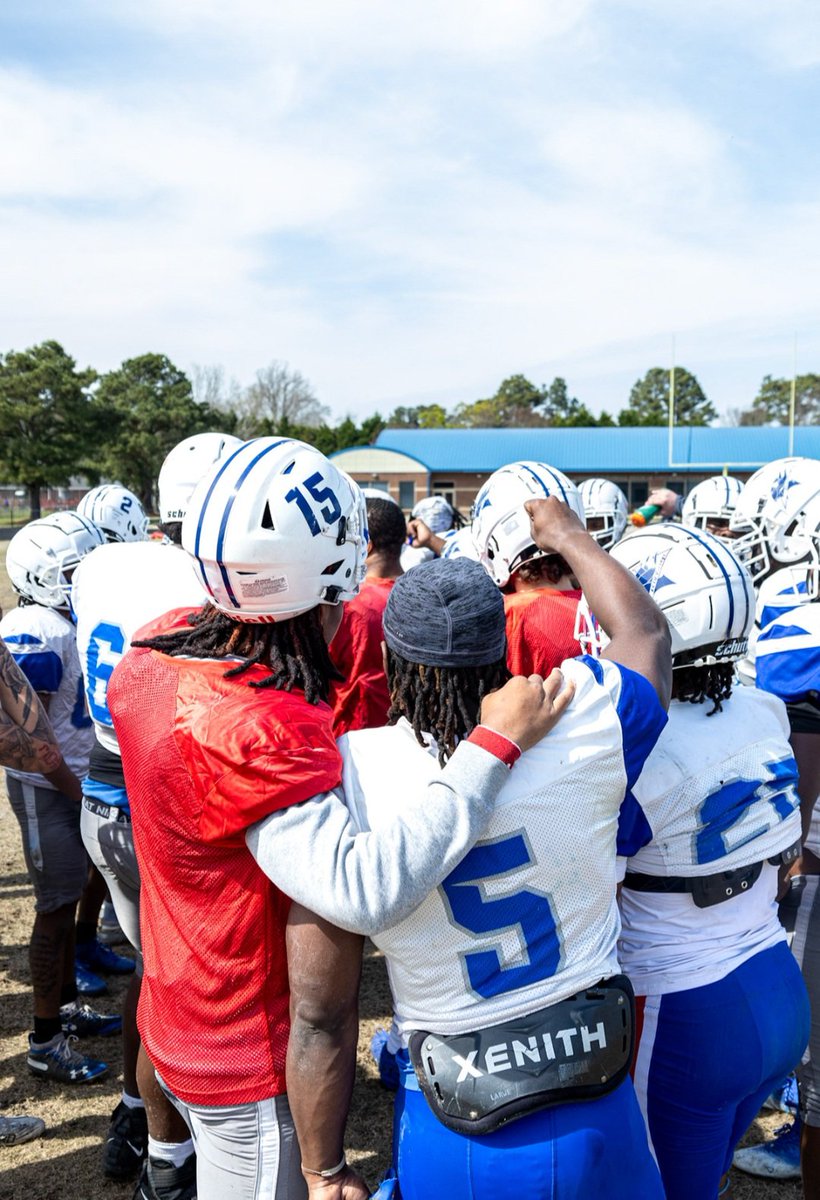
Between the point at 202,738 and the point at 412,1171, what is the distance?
0.98 metres

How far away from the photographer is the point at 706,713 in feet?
8.19

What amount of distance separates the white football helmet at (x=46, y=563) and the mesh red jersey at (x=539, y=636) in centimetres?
253

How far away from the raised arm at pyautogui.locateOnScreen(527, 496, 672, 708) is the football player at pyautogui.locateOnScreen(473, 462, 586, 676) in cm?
74

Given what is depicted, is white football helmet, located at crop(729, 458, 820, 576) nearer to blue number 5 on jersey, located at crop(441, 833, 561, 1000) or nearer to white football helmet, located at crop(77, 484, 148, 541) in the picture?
blue number 5 on jersey, located at crop(441, 833, 561, 1000)

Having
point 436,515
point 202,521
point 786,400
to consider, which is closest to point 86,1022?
point 202,521

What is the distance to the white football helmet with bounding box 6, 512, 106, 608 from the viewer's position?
4.70 metres

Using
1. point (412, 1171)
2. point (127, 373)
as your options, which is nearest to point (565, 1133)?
point (412, 1171)

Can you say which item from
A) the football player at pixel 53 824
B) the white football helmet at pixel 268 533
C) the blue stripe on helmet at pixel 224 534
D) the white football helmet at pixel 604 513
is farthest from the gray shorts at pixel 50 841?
the white football helmet at pixel 604 513

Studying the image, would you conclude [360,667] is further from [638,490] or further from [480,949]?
[638,490]

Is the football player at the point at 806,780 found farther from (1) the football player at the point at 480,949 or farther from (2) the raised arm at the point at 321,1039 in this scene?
(2) the raised arm at the point at 321,1039

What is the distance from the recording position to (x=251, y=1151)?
2.04 metres

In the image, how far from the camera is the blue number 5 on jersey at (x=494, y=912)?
1.75 m

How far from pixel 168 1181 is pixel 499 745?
190 centimetres

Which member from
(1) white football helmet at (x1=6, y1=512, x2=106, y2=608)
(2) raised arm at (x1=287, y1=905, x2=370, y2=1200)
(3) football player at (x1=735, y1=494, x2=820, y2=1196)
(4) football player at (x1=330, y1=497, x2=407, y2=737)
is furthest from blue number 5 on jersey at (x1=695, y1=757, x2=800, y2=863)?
(1) white football helmet at (x1=6, y1=512, x2=106, y2=608)
